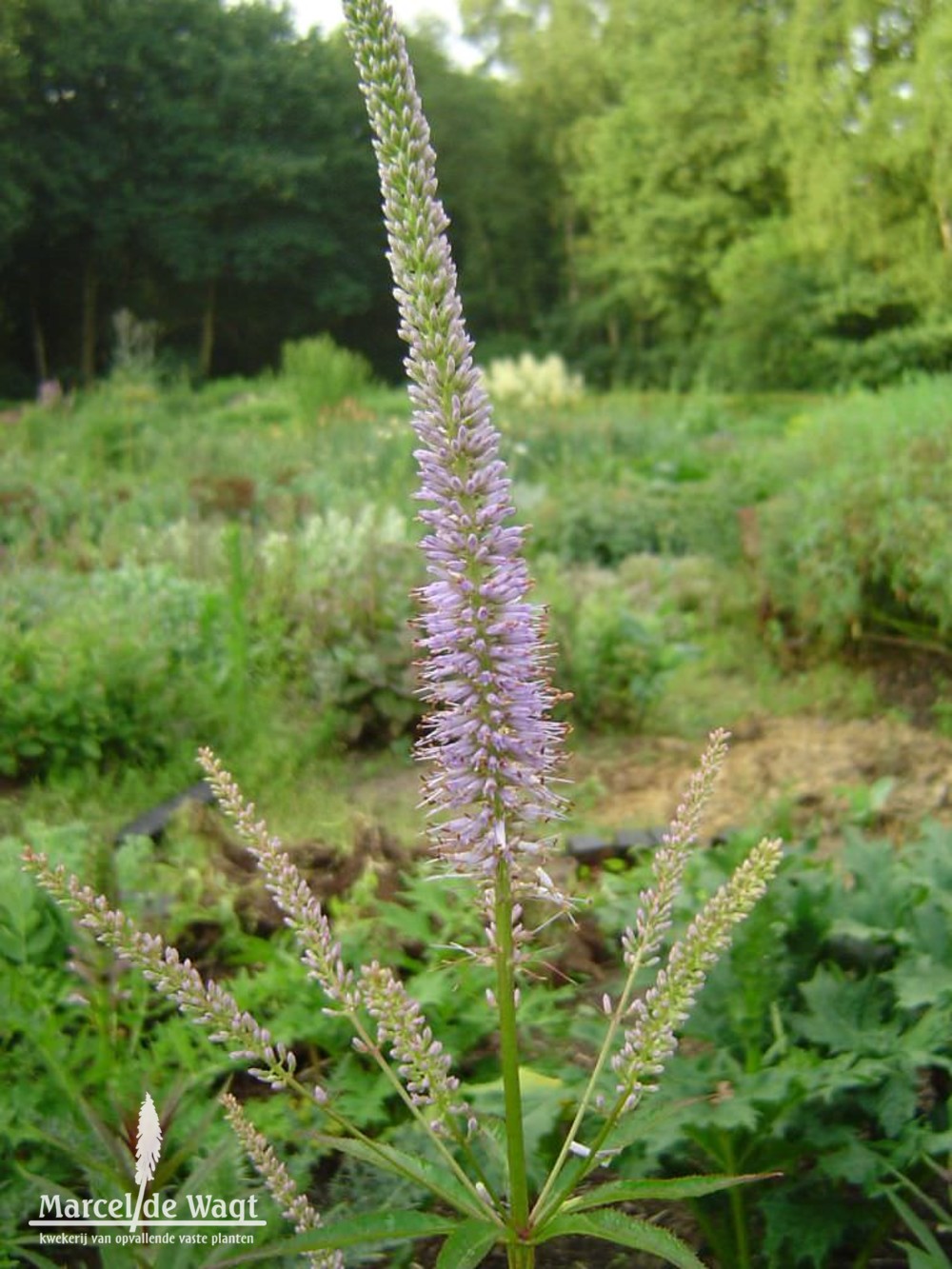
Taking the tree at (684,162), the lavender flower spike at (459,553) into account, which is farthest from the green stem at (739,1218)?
the tree at (684,162)

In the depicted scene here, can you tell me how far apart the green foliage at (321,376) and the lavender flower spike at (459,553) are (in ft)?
53.8

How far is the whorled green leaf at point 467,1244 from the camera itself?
1.30 m

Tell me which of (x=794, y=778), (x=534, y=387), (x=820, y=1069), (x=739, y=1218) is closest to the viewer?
(x=820, y=1069)

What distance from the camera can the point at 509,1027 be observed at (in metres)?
1.39

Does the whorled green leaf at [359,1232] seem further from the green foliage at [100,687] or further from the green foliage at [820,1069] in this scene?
the green foliage at [100,687]

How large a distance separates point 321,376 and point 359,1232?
1829cm

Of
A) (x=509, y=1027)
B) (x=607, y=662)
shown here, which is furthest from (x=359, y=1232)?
(x=607, y=662)

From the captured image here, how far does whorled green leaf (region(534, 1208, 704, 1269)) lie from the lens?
1.26 metres

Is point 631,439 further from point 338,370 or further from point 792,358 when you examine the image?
point 792,358

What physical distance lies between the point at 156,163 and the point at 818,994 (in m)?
37.9

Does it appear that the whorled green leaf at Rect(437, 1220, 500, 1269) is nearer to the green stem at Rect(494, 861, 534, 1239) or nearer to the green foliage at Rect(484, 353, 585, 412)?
the green stem at Rect(494, 861, 534, 1239)

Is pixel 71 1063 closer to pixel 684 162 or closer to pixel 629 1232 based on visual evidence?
pixel 629 1232

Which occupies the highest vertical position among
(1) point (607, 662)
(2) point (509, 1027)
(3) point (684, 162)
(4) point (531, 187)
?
(4) point (531, 187)

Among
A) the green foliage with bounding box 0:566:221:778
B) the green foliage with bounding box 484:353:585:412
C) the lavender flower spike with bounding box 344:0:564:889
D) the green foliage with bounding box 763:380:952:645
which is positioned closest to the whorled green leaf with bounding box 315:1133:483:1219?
the lavender flower spike with bounding box 344:0:564:889
